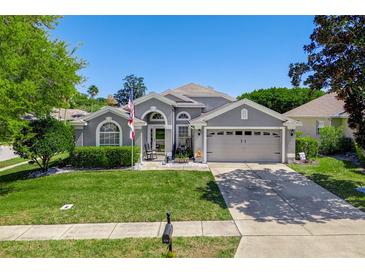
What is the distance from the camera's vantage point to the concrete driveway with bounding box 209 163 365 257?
5738mm

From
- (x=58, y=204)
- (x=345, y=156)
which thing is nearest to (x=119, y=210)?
(x=58, y=204)

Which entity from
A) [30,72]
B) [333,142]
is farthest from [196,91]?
[30,72]

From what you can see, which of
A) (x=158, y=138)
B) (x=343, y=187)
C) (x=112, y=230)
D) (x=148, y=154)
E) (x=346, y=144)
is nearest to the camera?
→ (x=112, y=230)

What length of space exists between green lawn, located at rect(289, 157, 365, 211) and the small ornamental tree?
13161 millimetres

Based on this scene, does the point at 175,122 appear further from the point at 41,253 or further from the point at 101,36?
the point at 41,253

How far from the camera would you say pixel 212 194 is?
10133 millimetres

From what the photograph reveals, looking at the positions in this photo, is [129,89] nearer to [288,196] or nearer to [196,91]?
[196,91]

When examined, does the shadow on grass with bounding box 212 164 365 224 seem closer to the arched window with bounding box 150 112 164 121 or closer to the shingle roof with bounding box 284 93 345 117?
the arched window with bounding box 150 112 164 121

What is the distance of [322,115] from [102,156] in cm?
1797

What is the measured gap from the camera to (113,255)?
5566 millimetres

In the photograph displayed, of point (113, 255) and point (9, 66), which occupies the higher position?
point (9, 66)

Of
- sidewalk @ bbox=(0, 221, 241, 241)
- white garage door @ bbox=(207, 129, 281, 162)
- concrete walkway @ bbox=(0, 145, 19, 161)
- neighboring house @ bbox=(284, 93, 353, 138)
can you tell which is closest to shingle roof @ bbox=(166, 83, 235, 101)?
neighboring house @ bbox=(284, 93, 353, 138)

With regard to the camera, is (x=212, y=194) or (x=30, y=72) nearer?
(x=212, y=194)

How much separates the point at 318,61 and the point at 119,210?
1012cm
